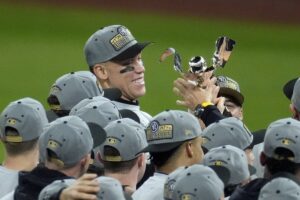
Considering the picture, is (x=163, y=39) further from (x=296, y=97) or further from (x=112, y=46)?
(x=296, y=97)

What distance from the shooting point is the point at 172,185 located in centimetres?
525

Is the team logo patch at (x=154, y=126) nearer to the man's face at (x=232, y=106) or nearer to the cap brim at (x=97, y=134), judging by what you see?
the cap brim at (x=97, y=134)

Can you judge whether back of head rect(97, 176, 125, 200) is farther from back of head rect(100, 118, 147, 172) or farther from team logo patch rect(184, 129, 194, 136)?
team logo patch rect(184, 129, 194, 136)

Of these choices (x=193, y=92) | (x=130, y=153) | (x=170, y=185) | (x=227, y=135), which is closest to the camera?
(x=170, y=185)

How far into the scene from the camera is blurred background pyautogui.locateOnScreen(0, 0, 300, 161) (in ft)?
44.7

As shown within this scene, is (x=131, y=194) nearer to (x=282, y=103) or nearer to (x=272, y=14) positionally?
(x=282, y=103)

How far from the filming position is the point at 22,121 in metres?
6.31

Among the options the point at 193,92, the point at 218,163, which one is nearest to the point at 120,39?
the point at 193,92

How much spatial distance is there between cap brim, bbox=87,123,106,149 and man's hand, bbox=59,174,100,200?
1067 mm

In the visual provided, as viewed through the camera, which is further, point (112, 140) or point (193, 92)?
point (193, 92)

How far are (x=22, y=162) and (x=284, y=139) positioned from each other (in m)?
1.31

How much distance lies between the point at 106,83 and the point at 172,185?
8.80 feet

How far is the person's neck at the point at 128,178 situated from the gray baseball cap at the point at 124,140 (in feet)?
0.22

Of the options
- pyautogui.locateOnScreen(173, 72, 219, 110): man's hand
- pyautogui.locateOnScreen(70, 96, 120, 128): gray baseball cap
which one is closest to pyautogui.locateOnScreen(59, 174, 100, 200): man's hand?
pyautogui.locateOnScreen(70, 96, 120, 128): gray baseball cap
